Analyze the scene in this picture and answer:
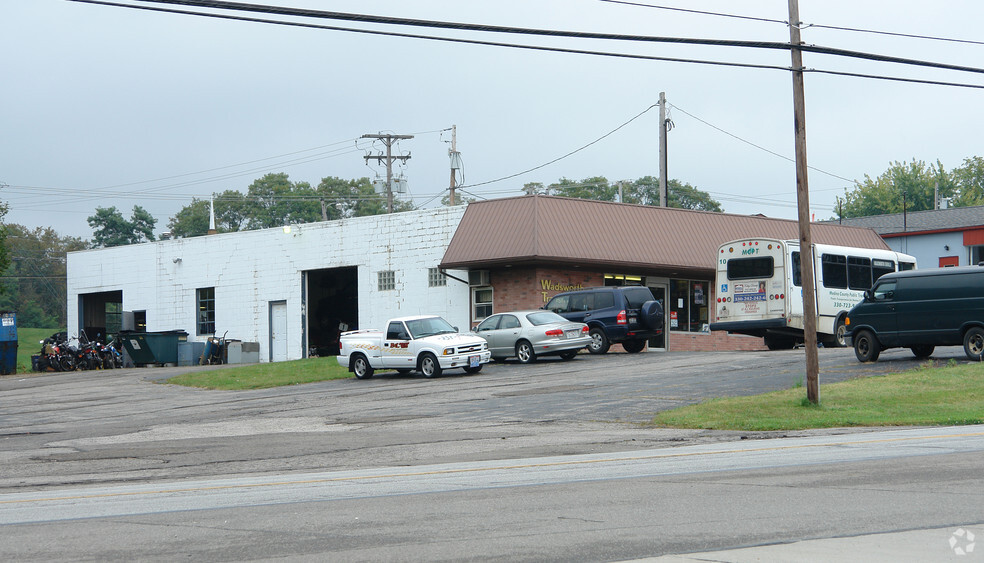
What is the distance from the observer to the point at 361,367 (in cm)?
2866

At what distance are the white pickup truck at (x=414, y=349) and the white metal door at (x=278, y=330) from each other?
565 inches

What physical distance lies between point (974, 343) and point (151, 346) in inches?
1243

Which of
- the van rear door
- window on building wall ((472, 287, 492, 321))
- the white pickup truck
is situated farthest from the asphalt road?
window on building wall ((472, 287, 492, 321))

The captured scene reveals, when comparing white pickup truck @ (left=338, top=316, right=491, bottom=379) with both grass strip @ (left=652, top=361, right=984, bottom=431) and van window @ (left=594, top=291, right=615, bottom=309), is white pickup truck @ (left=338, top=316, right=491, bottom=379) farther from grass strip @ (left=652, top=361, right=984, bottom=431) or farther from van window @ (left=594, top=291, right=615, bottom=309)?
grass strip @ (left=652, top=361, right=984, bottom=431)

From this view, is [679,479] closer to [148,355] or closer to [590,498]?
[590,498]

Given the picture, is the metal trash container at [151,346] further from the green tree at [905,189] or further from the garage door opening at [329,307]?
the green tree at [905,189]

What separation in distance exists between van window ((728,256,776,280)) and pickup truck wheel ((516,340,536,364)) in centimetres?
631

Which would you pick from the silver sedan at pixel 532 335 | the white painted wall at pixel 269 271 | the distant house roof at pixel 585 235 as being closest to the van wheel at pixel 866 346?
the silver sedan at pixel 532 335

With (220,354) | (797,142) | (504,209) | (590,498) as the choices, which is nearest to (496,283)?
(504,209)

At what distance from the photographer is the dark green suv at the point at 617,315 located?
101 feet

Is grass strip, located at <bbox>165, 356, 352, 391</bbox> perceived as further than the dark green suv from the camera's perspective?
No

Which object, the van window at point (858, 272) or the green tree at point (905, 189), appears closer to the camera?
the van window at point (858, 272)

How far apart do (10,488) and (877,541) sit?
9.62 metres

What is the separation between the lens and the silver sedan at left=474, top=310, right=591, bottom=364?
29359 millimetres
